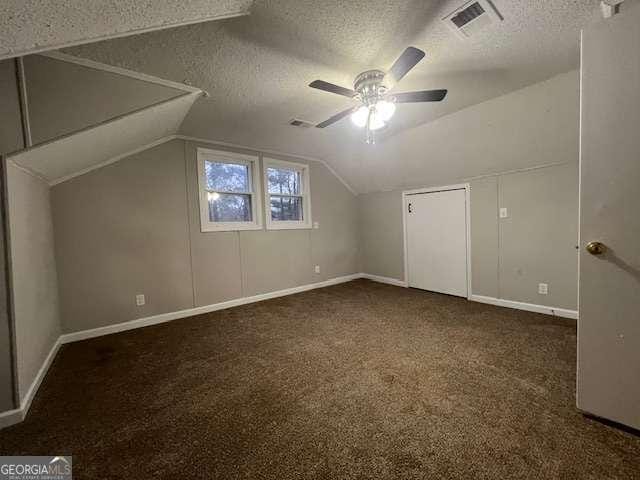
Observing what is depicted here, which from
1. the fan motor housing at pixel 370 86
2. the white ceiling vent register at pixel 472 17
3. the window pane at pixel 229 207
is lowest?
the window pane at pixel 229 207

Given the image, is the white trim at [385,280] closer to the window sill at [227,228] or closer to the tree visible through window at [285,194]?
the tree visible through window at [285,194]

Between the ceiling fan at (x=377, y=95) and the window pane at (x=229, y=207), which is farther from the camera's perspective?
the window pane at (x=229, y=207)

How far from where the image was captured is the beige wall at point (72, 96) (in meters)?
1.51

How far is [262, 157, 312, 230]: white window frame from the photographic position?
3881mm

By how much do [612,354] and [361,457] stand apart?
134 cm

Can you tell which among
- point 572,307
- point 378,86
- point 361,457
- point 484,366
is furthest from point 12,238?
point 572,307

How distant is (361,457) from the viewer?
1185mm

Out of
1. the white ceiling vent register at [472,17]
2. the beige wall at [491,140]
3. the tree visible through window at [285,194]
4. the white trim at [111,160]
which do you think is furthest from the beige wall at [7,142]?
the beige wall at [491,140]

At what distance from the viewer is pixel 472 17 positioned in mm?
1494

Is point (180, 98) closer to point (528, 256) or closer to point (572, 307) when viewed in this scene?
point (528, 256)

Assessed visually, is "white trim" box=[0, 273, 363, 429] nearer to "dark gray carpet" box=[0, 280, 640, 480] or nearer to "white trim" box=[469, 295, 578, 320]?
"dark gray carpet" box=[0, 280, 640, 480]

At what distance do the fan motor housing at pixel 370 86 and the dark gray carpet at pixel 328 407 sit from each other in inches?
82.1

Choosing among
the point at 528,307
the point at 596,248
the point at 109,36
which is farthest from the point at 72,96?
the point at 528,307

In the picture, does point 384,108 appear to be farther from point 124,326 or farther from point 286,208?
point 124,326
